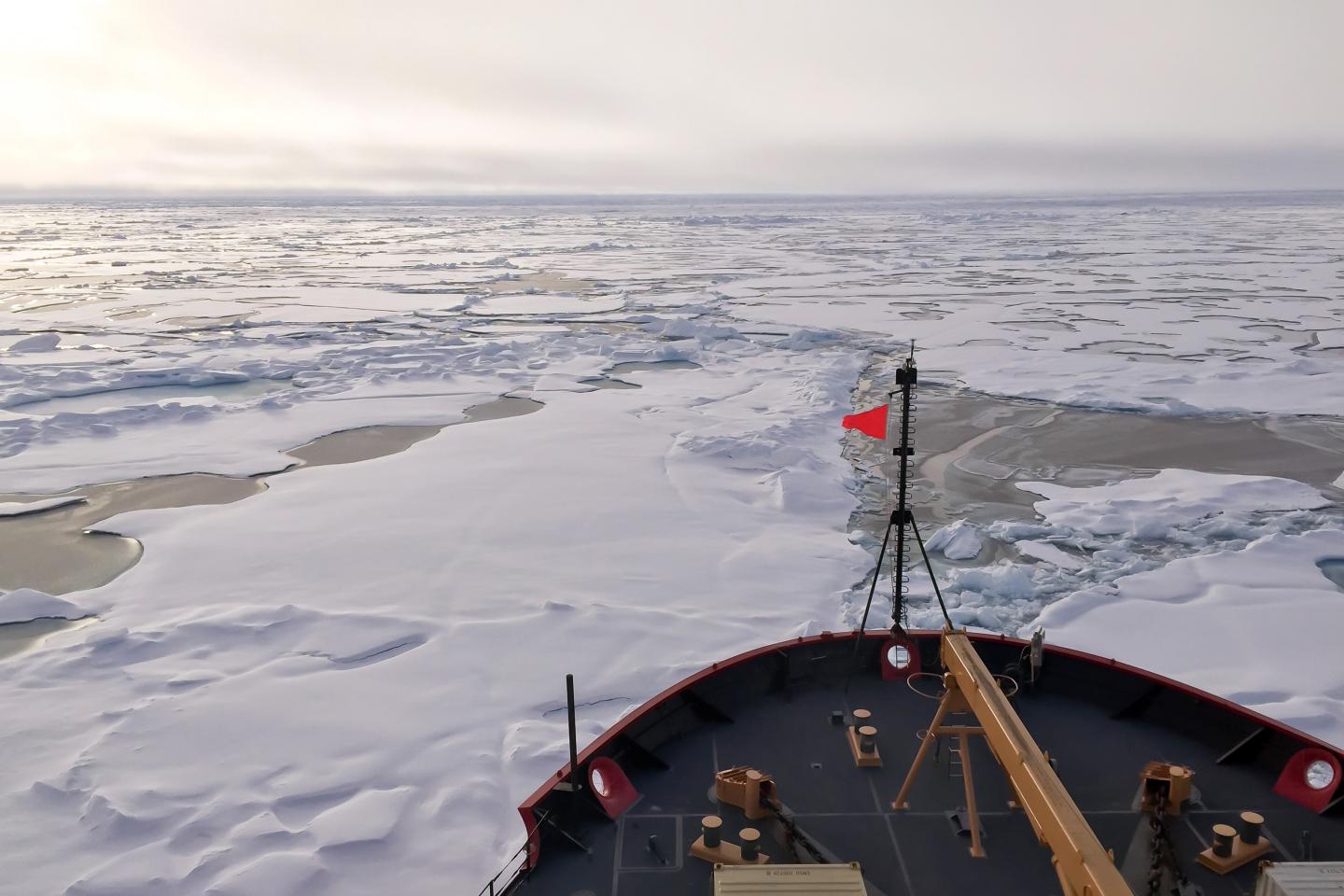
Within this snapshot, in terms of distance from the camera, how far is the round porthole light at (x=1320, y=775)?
470 centimetres

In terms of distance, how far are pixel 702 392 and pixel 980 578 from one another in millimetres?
9114

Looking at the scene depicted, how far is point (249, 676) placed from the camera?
7320 mm

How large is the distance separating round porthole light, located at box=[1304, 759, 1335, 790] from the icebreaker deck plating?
93mm

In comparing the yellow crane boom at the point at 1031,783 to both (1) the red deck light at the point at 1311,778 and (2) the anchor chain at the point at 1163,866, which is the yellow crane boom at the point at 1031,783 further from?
(1) the red deck light at the point at 1311,778

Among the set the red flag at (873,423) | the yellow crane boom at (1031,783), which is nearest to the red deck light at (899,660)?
the yellow crane boom at (1031,783)

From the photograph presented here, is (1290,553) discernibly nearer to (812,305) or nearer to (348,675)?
(348,675)

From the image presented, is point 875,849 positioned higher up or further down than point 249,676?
higher up

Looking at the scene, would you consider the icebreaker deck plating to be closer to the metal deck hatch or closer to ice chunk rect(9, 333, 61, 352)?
the metal deck hatch

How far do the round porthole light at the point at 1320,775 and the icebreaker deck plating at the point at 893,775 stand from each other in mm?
93

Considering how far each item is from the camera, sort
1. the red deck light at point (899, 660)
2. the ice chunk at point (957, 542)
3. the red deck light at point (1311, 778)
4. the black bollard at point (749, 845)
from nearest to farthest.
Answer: the black bollard at point (749, 845)
the red deck light at point (1311, 778)
the red deck light at point (899, 660)
the ice chunk at point (957, 542)

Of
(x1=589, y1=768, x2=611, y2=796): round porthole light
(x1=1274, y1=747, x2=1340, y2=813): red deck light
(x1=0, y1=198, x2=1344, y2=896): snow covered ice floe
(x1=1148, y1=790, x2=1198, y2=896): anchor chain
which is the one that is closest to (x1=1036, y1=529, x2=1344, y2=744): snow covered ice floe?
(x1=0, y1=198, x2=1344, y2=896): snow covered ice floe

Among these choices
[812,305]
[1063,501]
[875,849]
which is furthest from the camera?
[812,305]

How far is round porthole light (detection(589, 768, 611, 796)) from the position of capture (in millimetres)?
4750

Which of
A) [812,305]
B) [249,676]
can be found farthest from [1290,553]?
[812,305]
